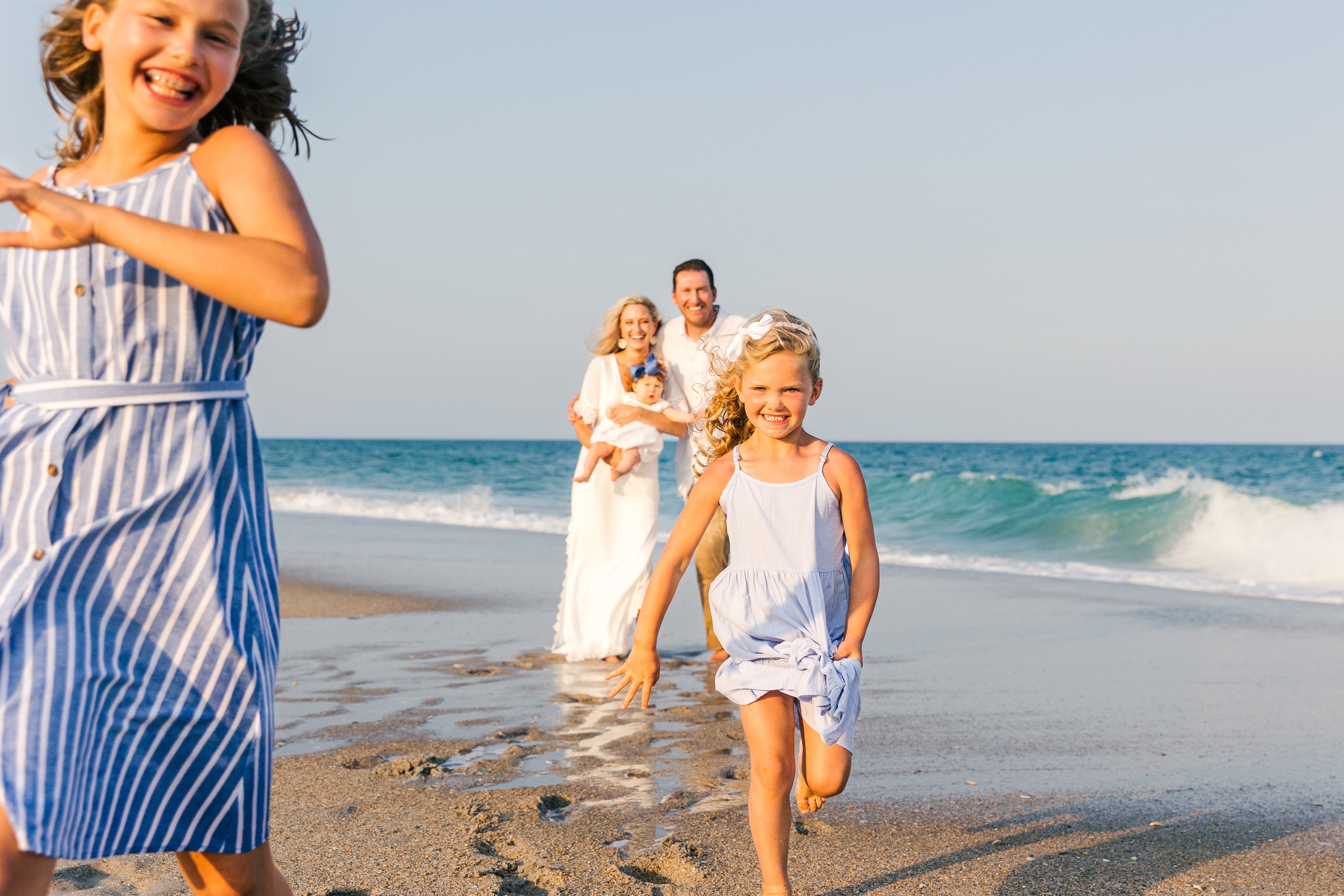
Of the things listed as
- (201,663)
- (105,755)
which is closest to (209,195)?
(201,663)

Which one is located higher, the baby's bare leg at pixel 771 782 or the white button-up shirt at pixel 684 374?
the white button-up shirt at pixel 684 374

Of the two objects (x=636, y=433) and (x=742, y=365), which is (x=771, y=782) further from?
(x=636, y=433)

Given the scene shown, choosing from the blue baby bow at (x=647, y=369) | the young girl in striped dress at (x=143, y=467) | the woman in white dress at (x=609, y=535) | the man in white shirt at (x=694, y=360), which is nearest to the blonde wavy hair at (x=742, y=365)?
the young girl in striped dress at (x=143, y=467)

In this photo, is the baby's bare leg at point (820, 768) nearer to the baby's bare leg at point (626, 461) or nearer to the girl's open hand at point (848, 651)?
the girl's open hand at point (848, 651)

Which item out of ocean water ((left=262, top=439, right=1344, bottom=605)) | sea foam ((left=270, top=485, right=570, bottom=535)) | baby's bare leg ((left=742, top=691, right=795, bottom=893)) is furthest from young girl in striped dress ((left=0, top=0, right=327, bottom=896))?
sea foam ((left=270, top=485, right=570, bottom=535))

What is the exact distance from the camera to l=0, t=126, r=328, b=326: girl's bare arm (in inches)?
64.8

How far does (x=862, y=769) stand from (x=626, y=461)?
268cm

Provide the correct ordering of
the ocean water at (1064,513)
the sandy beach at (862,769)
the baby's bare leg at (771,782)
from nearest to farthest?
1. the baby's bare leg at (771,782)
2. the sandy beach at (862,769)
3. the ocean water at (1064,513)

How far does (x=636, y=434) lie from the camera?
6.86 meters

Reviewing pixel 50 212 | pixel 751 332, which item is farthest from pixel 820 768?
pixel 50 212

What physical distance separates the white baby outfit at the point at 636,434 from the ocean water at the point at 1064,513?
6931 millimetres

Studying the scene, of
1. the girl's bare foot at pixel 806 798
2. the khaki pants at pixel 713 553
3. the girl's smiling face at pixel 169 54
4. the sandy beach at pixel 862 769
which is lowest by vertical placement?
the sandy beach at pixel 862 769

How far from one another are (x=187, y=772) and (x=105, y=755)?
0.41 feet

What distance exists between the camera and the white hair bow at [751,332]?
356cm
